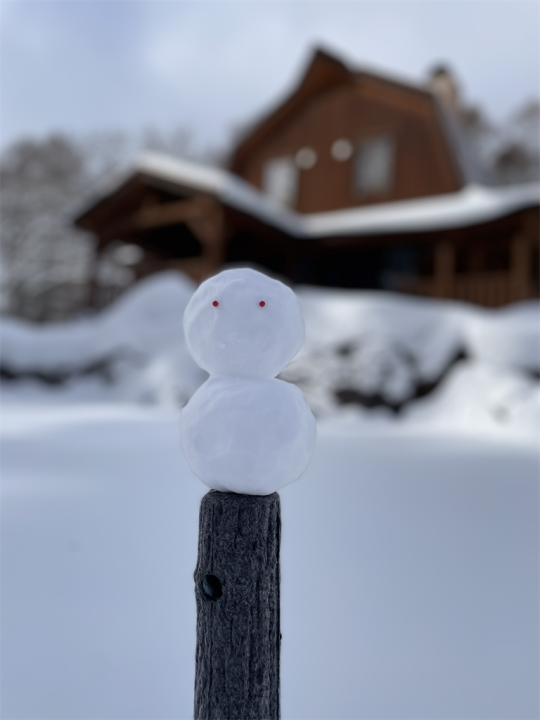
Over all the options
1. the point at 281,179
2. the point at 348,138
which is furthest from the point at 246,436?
the point at 281,179

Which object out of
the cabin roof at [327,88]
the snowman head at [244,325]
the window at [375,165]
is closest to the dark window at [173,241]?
the cabin roof at [327,88]

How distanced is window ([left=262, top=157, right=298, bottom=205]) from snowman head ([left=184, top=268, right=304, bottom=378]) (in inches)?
493

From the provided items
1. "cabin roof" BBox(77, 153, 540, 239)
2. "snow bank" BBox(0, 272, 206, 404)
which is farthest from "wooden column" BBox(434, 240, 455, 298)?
"snow bank" BBox(0, 272, 206, 404)

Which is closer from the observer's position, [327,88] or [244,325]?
[244,325]

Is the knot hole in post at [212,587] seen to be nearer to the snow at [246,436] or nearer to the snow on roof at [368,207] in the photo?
the snow at [246,436]

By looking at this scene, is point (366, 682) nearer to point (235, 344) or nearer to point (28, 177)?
point (235, 344)

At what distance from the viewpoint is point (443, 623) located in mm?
2277

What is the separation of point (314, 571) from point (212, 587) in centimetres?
121

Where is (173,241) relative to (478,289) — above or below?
above

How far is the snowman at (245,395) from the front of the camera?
1.43 meters

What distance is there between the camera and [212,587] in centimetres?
149

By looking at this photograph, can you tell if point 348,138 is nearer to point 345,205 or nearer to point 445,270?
point 345,205

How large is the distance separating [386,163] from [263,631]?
12499 millimetres

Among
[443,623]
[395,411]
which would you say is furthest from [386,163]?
[443,623]
